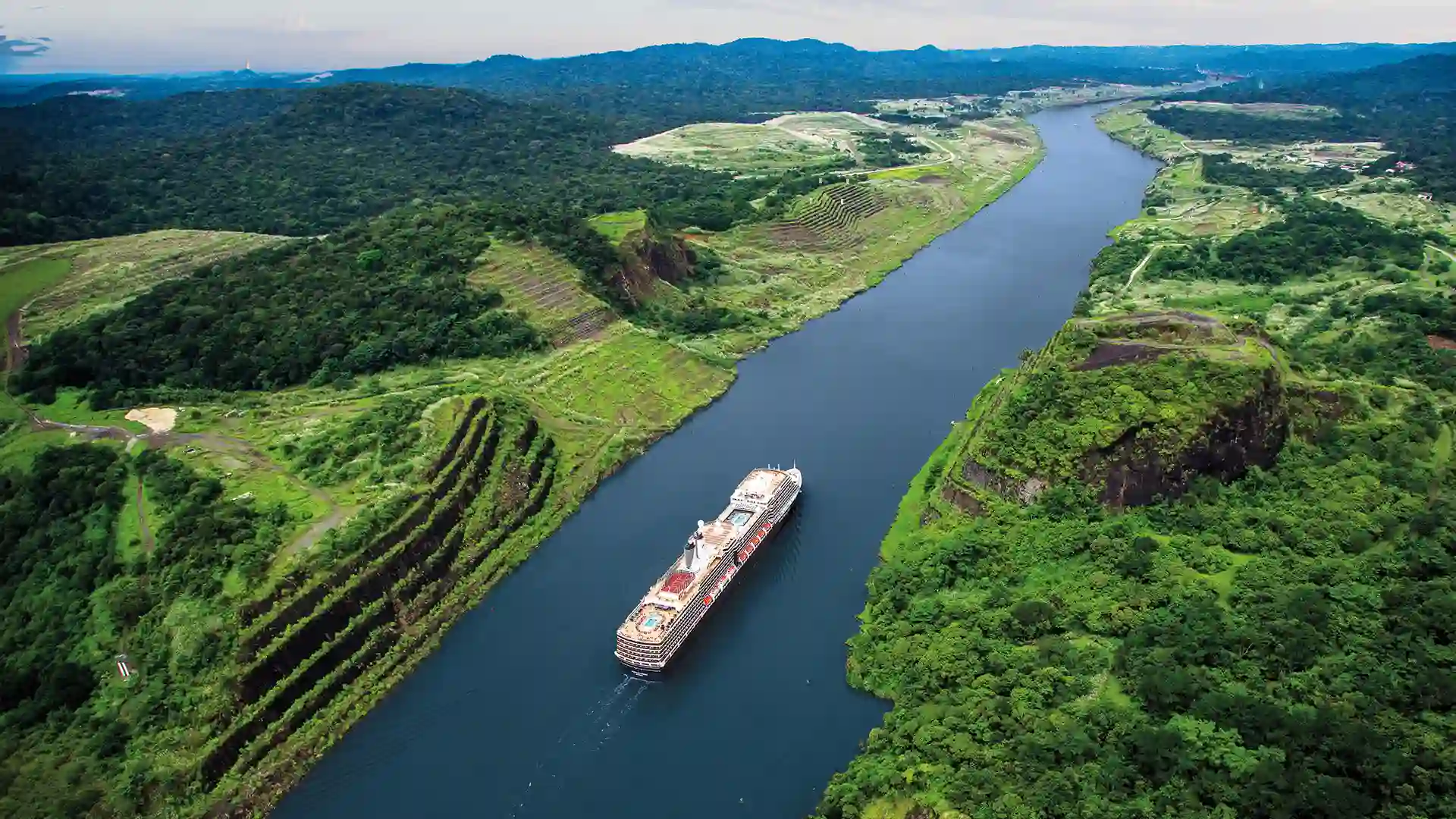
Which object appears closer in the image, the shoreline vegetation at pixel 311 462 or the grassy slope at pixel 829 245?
the shoreline vegetation at pixel 311 462

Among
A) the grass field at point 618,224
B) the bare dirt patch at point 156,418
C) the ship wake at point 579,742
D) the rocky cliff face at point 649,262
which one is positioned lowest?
the ship wake at point 579,742

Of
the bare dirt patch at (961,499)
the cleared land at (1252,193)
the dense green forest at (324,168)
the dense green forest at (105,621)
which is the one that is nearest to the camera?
the dense green forest at (105,621)

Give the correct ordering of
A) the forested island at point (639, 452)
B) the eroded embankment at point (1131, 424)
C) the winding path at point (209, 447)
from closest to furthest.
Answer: the forested island at point (639, 452) → the winding path at point (209, 447) → the eroded embankment at point (1131, 424)

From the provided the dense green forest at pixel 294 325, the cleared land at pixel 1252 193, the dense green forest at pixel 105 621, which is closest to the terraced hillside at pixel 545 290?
the dense green forest at pixel 294 325

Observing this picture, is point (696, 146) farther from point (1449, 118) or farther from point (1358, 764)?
point (1358, 764)

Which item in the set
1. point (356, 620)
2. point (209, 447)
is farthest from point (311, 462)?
point (356, 620)

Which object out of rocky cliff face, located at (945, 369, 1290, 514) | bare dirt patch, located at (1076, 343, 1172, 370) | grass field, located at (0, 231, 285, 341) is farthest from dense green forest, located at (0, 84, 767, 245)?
rocky cliff face, located at (945, 369, 1290, 514)

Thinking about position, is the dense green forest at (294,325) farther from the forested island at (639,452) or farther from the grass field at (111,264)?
A: the grass field at (111,264)
